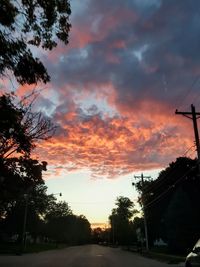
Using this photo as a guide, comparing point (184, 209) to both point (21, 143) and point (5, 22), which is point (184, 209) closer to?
point (21, 143)

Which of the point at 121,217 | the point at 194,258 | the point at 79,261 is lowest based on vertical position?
the point at 194,258

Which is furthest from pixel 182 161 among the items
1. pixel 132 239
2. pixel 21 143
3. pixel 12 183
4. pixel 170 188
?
pixel 132 239

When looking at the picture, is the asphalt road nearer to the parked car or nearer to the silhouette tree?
the parked car

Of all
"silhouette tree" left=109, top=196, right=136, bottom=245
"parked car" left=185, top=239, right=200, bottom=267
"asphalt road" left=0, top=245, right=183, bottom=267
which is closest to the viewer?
"parked car" left=185, top=239, right=200, bottom=267

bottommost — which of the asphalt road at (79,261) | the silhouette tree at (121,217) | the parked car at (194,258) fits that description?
the parked car at (194,258)

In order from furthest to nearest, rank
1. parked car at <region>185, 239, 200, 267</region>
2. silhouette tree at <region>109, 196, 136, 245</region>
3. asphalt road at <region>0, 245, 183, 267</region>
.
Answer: silhouette tree at <region>109, 196, 136, 245</region> → asphalt road at <region>0, 245, 183, 267</region> → parked car at <region>185, 239, 200, 267</region>

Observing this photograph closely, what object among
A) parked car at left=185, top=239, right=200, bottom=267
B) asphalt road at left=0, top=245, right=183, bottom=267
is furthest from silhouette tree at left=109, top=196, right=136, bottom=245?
parked car at left=185, top=239, right=200, bottom=267

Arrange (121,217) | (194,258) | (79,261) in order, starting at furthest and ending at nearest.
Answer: (121,217) → (79,261) → (194,258)

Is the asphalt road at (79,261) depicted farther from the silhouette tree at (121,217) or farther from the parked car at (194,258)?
the silhouette tree at (121,217)

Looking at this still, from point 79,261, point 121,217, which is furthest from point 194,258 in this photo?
point 121,217

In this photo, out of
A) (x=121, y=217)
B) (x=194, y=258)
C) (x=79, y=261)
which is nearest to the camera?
(x=194, y=258)

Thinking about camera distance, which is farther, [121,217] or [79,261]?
[121,217]

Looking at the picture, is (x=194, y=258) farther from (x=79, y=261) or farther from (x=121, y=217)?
(x=121, y=217)

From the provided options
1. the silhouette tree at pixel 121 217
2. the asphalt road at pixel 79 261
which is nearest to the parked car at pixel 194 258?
the asphalt road at pixel 79 261
